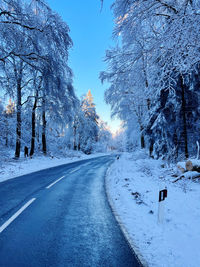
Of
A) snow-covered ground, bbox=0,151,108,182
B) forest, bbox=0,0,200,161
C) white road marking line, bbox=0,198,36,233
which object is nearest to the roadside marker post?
forest, bbox=0,0,200,161

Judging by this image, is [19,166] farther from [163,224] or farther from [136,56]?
[163,224]

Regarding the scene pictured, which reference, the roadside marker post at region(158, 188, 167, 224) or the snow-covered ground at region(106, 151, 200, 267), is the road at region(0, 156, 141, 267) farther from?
the roadside marker post at region(158, 188, 167, 224)

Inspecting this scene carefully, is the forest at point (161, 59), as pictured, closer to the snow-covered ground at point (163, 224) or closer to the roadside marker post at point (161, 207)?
the roadside marker post at point (161, 207)

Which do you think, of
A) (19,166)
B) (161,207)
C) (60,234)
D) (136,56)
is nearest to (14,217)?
(60,234)

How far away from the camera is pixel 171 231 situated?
3424mm

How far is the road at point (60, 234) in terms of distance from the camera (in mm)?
2596

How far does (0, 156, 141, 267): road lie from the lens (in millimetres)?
2596

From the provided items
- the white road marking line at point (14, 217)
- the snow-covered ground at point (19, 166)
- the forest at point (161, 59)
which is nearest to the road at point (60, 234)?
the white road marking line at point (14, 217)

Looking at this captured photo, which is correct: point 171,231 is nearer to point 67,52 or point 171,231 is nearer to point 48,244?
point 48,244

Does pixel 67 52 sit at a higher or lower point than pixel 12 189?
higher

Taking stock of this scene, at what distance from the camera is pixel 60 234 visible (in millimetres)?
3355

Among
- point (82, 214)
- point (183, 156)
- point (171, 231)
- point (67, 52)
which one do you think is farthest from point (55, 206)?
point (183, 156)

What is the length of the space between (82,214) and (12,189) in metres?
4.07

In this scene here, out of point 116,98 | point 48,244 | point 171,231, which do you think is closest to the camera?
point 48,244
